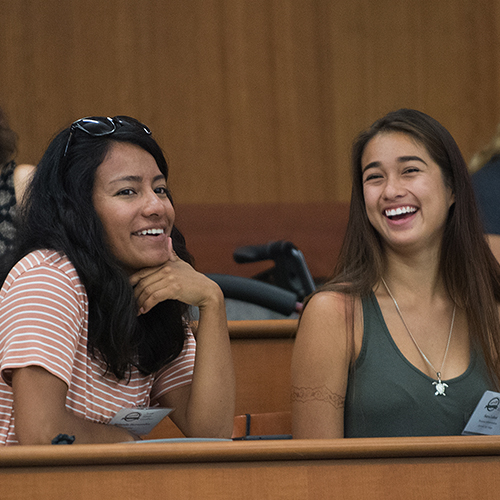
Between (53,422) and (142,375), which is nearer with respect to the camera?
(53,422)

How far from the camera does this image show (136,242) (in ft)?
4.59

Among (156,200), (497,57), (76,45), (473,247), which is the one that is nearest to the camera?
(156,200)

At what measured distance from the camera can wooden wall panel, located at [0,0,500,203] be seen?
4145 millimetres

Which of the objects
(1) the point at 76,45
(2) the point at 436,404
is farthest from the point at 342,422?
(1) the point at 76,45

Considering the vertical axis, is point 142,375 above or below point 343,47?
below

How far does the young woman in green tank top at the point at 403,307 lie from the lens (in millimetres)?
1466

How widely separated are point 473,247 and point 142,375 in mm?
767

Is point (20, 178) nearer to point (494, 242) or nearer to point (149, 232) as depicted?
point (149, 232)

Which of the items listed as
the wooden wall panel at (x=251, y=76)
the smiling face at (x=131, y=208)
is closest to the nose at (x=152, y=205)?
the smiling face at (x=131, y=208)

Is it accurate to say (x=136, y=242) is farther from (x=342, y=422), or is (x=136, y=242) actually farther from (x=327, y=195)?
(x=327, y=195)

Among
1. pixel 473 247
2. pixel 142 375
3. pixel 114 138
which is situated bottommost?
pixel 142 375

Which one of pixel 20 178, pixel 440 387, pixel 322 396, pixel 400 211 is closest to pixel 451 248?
pixel 400 211

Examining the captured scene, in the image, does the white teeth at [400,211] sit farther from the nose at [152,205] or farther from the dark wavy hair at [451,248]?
the nose at [152,205]

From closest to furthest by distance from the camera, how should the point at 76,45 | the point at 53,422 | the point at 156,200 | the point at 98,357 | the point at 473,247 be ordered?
the point at 53,422
the point at 98,357
the point at 156,200
the point at 473,247
the point at 76,45
